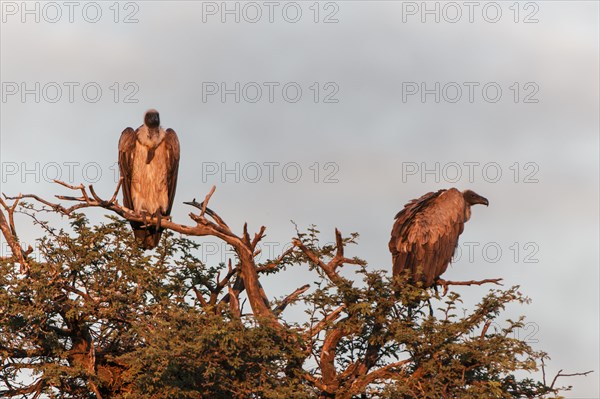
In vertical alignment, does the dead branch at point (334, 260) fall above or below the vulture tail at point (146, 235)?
below

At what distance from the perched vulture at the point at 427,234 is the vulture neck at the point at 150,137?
10.4ft

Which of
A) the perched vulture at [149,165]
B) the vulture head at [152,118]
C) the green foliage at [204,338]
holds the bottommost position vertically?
the green foliage at [204,338]

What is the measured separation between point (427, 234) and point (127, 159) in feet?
12.6

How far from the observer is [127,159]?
41.4ft

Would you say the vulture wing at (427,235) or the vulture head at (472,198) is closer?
the vulture wing at (427,235)

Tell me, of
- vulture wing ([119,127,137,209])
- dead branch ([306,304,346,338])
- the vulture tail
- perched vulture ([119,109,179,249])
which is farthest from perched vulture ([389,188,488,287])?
vulture wing ([119,127,137,209])

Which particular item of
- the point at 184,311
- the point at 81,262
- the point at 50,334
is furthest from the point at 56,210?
the point at 184,311

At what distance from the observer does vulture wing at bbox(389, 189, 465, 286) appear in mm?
11648

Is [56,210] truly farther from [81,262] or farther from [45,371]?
[45,371]

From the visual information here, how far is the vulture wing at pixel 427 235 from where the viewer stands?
11648 millimetres

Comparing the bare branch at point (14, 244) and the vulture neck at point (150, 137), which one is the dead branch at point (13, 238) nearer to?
the bare branch at point (14, 244)

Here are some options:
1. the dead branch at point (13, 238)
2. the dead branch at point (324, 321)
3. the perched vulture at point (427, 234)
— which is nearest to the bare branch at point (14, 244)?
the dead branch at point (13, 238)

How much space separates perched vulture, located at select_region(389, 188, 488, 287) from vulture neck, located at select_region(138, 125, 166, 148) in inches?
124

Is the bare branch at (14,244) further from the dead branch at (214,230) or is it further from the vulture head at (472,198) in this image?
Result: the vulture head at (472,198)
